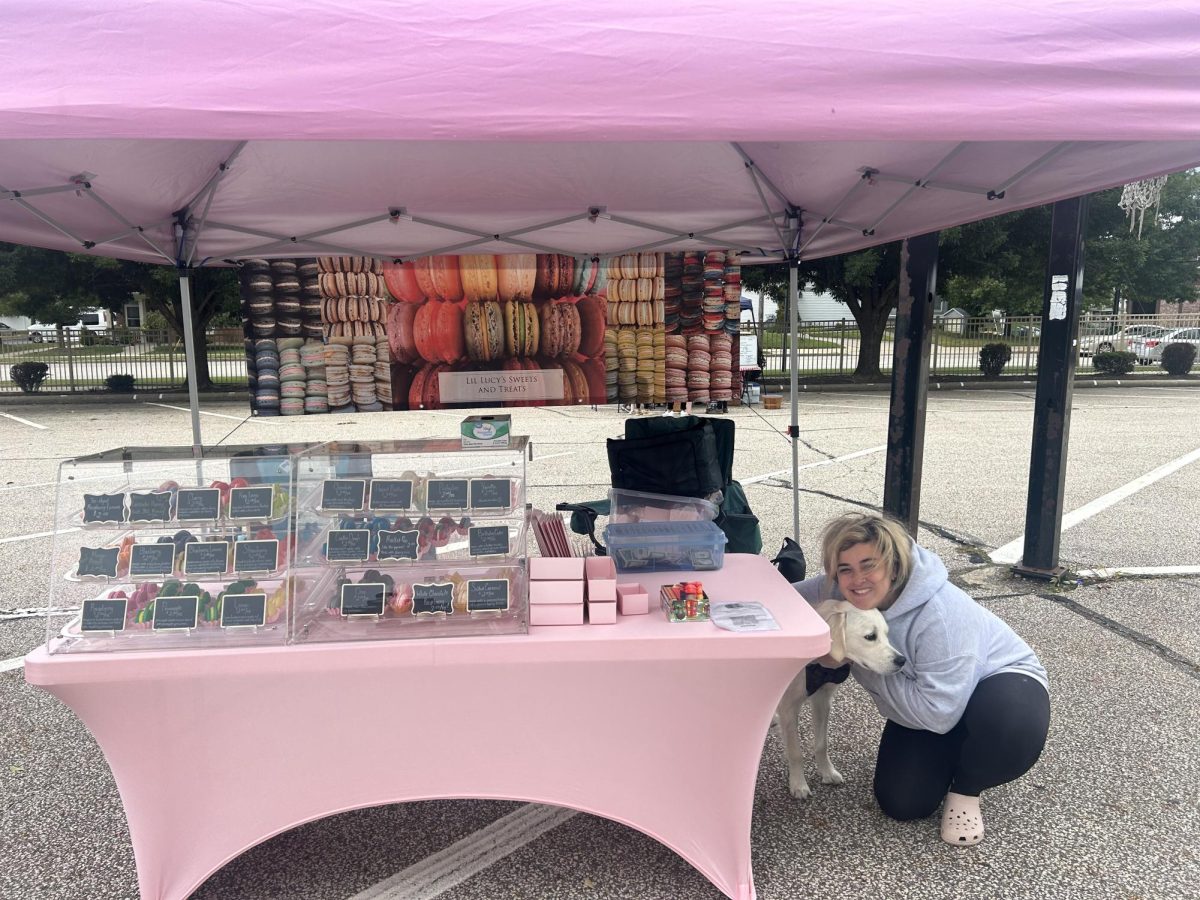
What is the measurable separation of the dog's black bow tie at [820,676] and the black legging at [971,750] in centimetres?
24

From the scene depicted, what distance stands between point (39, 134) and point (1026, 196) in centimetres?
305

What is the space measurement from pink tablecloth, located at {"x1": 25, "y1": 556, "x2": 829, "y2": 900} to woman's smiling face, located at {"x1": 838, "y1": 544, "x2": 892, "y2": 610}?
253 mm

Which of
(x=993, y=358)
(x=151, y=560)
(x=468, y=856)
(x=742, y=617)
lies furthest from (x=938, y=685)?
(x=993, y=358)

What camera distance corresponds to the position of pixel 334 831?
8.15 ft

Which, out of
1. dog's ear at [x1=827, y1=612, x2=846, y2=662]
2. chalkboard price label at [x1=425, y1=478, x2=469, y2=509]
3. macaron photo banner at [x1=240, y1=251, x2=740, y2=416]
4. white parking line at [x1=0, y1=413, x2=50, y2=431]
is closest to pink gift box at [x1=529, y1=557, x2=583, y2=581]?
chalkboard price label at [x1=425, y1=478, x2=469, y2=509]

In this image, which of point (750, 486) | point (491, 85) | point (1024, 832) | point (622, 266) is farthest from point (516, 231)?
point (750, 486)

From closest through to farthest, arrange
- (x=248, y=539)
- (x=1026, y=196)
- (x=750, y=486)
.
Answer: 1. (x=248, y=539)
2. (x=1026, y=196)
3. (x=750, y=486)

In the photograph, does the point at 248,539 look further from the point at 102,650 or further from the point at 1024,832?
the point at 1024,832

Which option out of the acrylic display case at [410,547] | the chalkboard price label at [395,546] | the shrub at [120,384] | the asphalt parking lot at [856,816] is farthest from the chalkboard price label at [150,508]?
the shrub at [120,384]

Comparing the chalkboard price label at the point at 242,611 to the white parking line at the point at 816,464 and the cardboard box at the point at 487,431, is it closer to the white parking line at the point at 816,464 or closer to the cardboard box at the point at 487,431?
the cardboard box at the point at 487,431

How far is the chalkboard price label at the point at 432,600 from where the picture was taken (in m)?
2.05

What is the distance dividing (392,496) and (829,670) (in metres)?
1.50

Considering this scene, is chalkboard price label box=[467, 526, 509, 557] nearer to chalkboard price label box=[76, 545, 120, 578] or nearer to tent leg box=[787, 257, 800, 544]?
chalkboard price label box=[76, 545, 120, 578]

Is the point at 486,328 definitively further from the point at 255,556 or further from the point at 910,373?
the point at 910,373
